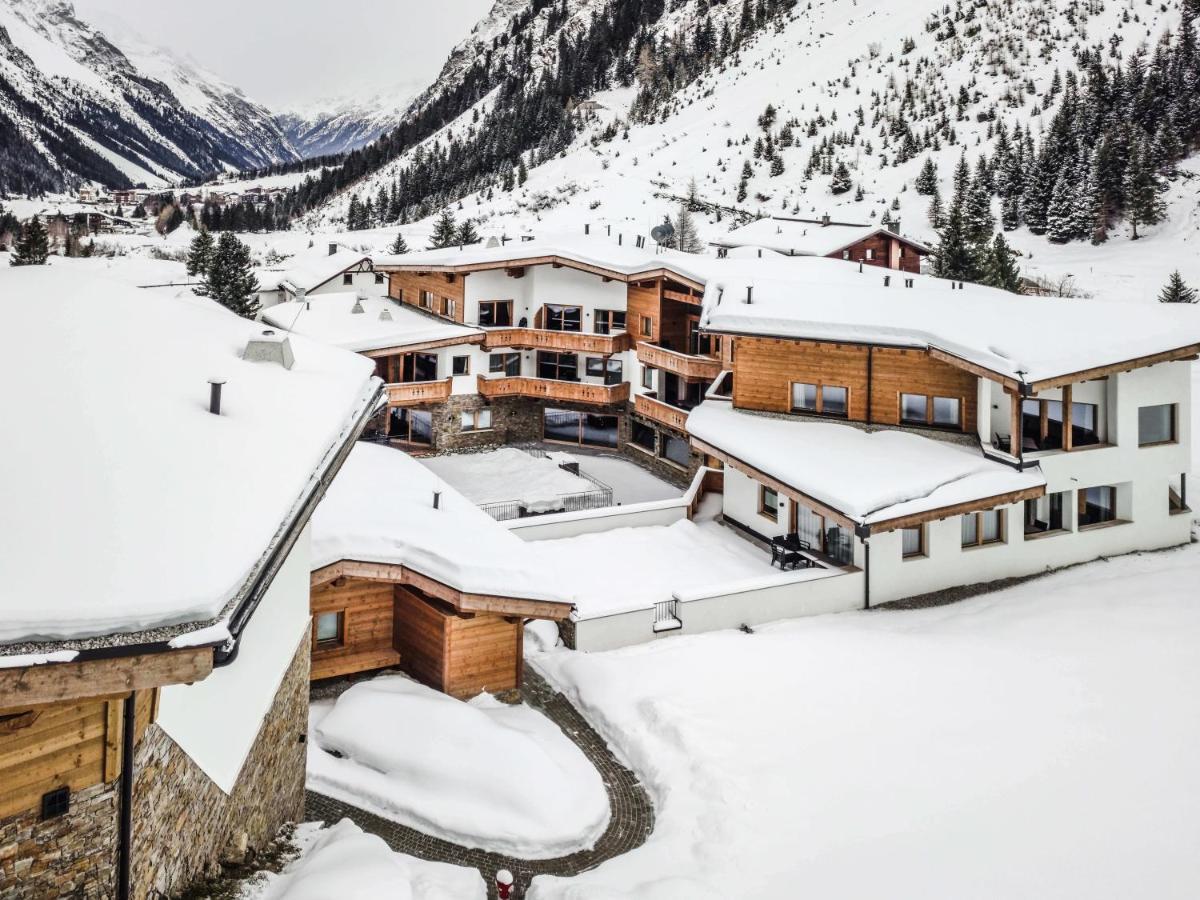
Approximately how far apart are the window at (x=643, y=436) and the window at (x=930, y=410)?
10.5 meters

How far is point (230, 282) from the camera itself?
4491 cm

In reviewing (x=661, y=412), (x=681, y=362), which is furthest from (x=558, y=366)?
(x=681, y=362)

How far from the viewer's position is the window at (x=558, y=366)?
34188 millimetres

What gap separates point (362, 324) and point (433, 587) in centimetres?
2127

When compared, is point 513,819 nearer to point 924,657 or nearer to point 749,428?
point 924,657

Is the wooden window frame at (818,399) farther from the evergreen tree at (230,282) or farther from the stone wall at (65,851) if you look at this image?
the evergreen tree at (230,282)

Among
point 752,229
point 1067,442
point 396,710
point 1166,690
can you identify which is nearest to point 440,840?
point 396,710

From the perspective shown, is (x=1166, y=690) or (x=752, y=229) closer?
(x=1166, y=690)

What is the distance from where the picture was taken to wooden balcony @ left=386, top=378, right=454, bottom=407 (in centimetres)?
3097

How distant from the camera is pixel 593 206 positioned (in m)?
72.2

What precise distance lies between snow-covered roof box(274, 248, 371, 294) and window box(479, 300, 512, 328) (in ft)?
44.8

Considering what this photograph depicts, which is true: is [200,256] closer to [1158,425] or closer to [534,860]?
[1158,425]

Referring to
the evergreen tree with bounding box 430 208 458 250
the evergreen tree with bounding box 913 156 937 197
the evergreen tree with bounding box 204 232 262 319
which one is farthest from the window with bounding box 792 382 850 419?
the evergreen tree with bounding box 913 156 937 197

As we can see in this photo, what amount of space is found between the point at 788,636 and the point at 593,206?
59.2m
